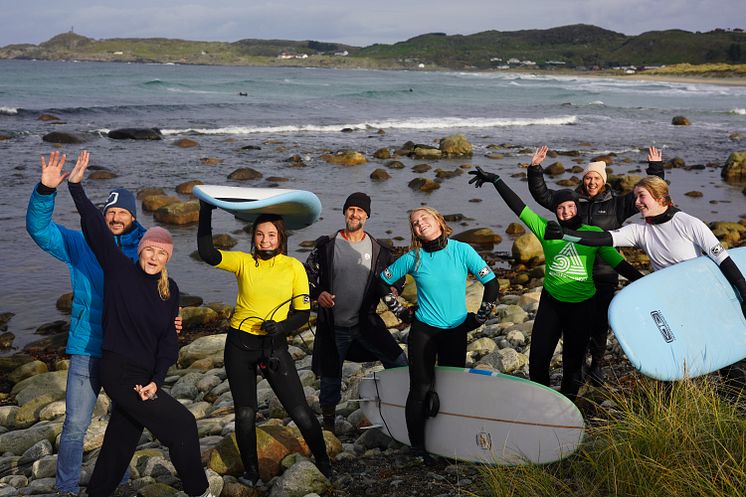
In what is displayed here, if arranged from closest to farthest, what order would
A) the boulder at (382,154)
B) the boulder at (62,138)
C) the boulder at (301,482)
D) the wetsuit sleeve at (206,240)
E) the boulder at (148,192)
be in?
the boulder at (301,482)
the wetsuit sleeve at (206,240)
the boulder at (148,192)
the boulder at (382,154)
the boulder at (62,138)

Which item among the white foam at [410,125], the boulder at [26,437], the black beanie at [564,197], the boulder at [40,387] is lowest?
the boulder at [40,387]

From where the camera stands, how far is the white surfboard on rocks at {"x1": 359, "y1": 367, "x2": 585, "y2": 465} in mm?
5031

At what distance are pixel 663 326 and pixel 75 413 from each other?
170 inches

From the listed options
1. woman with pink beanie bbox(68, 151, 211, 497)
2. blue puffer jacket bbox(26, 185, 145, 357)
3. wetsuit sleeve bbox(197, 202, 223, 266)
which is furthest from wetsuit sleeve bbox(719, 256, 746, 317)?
blue puffer jacket bbox(26, 185, 145, 357)

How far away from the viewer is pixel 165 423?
4.48 m

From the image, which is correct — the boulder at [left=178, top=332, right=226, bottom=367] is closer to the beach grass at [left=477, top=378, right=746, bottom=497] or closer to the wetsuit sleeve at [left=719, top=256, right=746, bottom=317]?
the beach grass at [left=477, top=378, right=746, bottom=497]

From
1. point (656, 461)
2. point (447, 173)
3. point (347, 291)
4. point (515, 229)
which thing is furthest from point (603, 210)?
point (447, 173)

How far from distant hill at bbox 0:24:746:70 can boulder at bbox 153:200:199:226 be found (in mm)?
134719

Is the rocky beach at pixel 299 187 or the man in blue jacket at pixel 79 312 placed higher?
the man in blue jacket at pixel 79 312

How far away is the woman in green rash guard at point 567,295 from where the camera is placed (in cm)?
584

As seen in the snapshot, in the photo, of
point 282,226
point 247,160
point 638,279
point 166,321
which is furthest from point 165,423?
point 247,160

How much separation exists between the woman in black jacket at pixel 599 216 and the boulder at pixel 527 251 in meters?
6.49

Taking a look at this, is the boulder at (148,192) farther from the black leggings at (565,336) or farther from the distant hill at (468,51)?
the distant hill at (468,51)

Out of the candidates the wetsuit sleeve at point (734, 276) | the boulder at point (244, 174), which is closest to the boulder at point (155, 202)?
the boulder at point (244, 174)
